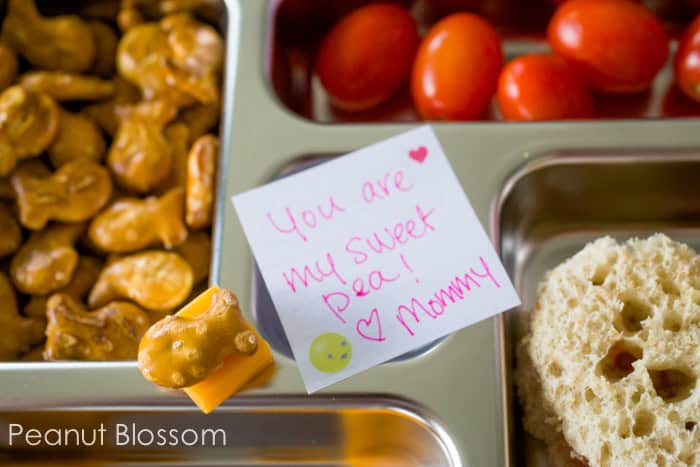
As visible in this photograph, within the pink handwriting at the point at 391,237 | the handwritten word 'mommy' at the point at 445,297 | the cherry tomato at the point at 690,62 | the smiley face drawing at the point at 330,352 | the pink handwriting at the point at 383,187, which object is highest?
the cherry tomato at the point at 690,62

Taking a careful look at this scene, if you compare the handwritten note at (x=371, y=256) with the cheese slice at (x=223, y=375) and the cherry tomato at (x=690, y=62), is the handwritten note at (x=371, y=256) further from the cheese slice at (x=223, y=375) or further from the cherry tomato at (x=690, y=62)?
the cherry tomato at (x=690, y=62)

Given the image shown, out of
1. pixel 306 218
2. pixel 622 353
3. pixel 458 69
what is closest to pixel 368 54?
pixel 458 69

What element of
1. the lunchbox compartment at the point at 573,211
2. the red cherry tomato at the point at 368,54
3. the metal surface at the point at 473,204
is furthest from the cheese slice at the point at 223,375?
the red cherry tomato at the point at 368,54

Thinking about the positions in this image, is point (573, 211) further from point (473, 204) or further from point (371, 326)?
point (371, 326)

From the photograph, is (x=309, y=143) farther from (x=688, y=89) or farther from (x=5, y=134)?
(x=688, y=89)

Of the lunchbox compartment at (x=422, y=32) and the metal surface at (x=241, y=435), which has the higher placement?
the lunchbox compartment at (x=422, y=32)

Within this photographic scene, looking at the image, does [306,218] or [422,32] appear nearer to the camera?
[306,218]

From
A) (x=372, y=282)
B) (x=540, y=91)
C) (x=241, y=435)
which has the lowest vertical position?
(x=241, y=435)
